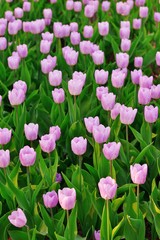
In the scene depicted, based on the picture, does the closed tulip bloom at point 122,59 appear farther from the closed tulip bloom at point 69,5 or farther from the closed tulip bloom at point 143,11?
the closed tulip bloom at point 69,5

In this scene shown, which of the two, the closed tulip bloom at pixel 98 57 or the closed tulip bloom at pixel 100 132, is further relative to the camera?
the closed tulip bloom at pixel 98 57

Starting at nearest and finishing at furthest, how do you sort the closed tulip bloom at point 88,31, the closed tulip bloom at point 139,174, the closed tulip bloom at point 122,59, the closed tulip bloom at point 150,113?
the closed tulip bloom at point 139,174 → the closed tulip bloom at point 150,113 → the closed tulip bloom at point 122,59 → the closed tulip bloom at point 88,31

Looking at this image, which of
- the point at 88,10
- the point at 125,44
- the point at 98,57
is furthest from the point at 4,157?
the point at 88,10

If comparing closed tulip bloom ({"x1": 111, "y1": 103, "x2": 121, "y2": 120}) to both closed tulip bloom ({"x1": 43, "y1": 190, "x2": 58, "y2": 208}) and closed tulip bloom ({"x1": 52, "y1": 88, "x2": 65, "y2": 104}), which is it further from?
closed tulip bloom ({"x1": 43, "y1": 190, "x2": 58, "y2": 208})

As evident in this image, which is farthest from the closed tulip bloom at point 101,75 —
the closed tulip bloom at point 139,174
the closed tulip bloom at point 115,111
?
the closed tulip bloom at point 139,174

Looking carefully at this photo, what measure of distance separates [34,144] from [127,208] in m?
1.00

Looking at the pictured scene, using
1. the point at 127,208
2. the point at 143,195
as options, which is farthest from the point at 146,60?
the point at 127,208

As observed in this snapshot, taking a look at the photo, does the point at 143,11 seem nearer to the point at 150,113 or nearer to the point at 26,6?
the point at 26,6

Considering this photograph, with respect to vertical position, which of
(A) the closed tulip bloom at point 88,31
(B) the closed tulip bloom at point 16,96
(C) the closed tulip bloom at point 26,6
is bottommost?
(C) the closed tulip bloom at point 26,6

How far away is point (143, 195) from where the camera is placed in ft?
9.42

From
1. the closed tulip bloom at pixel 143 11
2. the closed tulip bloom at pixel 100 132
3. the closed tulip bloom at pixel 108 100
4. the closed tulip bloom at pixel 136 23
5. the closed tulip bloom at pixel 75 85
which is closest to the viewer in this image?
the closed tulip bloom at pixel 100 132

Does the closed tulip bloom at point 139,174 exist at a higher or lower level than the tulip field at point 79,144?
higher

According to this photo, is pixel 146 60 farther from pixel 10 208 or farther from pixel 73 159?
pixel 10 208

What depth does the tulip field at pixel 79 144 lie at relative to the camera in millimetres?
2500
